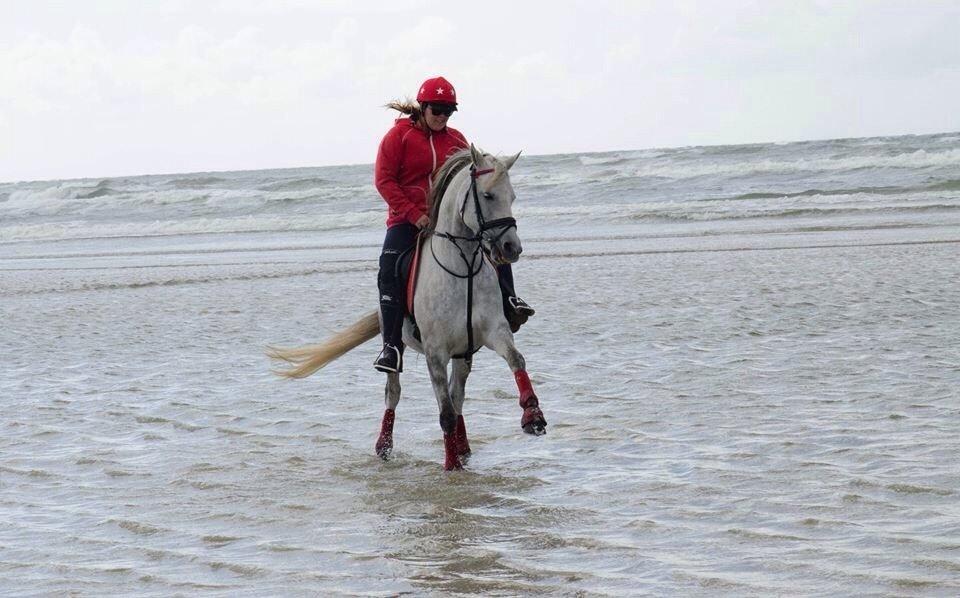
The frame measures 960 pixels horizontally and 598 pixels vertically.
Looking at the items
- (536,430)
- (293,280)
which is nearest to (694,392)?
(536,430)

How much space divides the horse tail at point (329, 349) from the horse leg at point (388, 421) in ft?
1.53

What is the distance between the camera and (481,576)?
464 cm

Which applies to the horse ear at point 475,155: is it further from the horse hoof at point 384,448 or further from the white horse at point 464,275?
the horse hoof at point 384,448

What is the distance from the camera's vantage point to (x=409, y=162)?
23.8 ft

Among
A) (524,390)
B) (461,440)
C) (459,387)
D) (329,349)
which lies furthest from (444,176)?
(329,349)

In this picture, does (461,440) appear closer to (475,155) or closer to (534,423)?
(534,423)

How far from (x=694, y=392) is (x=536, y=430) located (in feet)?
8.83

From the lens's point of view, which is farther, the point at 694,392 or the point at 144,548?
the point at 694,392

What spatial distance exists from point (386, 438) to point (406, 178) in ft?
5.46

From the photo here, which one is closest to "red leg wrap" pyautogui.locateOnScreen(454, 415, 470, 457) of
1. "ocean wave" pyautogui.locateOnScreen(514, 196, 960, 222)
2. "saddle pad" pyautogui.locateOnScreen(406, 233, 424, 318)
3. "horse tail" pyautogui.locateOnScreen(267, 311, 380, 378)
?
"saddle pad" pyautogui.locateOnScreen(406, 233, 424, 318)

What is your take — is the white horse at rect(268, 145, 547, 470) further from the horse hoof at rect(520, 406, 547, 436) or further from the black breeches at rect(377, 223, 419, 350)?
the black breeches at rect(377, 223, 419, 350)

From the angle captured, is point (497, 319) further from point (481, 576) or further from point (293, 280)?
point (293, 280)

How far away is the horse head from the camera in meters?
6.14

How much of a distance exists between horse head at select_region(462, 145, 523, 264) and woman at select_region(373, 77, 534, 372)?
0.68 meters
